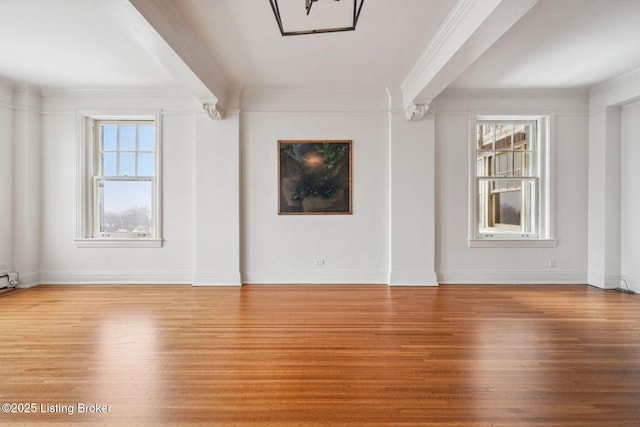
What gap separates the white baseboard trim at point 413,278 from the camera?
4867 millimetres

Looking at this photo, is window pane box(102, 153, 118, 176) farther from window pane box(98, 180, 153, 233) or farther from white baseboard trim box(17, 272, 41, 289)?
white baseboard trim box(17, 272, 41, 289)

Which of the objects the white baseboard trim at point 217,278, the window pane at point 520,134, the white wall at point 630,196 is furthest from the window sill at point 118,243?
the white wall at point 630,196

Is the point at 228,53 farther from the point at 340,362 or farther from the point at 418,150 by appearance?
the point at 340,362

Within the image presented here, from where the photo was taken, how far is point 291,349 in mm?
2656

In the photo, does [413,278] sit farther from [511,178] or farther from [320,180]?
[511,178]

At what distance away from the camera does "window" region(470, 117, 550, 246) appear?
510 cm

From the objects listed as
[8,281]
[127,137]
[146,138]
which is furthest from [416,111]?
[8,281]

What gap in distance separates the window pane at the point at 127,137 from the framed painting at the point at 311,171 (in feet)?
7.79

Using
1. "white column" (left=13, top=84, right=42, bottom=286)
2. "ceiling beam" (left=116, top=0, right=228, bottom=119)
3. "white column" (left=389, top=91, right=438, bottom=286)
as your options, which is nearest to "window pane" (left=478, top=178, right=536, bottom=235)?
"white column" (left=389, top=91, right=438, bottom=286)

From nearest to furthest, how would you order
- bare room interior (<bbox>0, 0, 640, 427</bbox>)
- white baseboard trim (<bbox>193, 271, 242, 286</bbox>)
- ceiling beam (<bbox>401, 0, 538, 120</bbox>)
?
1. ceiling beam (<bbox>401, 0, 538, 120</bbox>)
2. bare room interior (<bbox>0, 0, 640, 427</bbox>)
3. white baseboard trim (<bbox>193, 271, 242, 286</bbox>)

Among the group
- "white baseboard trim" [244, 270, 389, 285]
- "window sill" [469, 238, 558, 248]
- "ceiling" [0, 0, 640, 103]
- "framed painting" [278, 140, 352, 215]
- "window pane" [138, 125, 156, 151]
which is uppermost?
"ceiling" [0, 0, 640, 103]

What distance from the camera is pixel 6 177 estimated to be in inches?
184

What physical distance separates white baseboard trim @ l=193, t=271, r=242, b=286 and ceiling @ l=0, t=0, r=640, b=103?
2.61 metres

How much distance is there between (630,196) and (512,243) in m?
1.69
